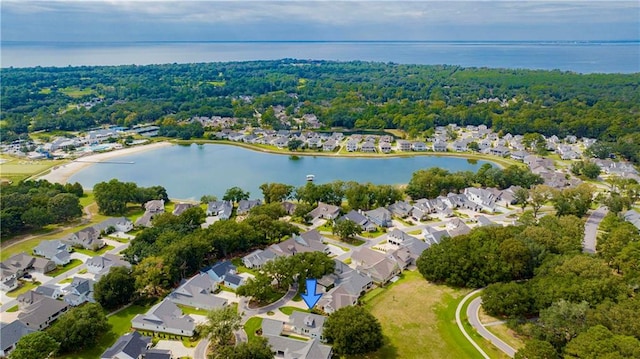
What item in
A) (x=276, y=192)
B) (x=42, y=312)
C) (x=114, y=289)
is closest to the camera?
(x=42, y=312)

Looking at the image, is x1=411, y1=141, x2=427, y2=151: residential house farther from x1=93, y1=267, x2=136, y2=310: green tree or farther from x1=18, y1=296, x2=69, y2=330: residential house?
x1=18, y1=296, x2=69, y2=330: residential house

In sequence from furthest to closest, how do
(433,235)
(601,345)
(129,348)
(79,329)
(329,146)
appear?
(329,146) → (433,235) → (79,329) → (129,348) → (601,345)

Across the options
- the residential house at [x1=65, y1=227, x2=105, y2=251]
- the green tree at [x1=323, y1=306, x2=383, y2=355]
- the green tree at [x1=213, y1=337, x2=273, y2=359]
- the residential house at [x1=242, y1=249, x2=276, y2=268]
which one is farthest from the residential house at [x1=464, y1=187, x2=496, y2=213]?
the residential house at [x1=65, y1=227, x2=105, y2=251]

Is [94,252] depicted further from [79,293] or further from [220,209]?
[220,209]

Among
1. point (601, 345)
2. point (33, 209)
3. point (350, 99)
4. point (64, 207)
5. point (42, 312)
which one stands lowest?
point (42, 312)

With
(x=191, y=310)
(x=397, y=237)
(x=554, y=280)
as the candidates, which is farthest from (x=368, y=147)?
(x=191, y=310)

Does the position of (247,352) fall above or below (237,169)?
above

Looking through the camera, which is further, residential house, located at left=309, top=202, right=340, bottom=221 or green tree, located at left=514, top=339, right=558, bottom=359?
residential house, located at left=309, top=202, right=340, bottom=221

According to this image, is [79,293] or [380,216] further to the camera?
[380,216]
